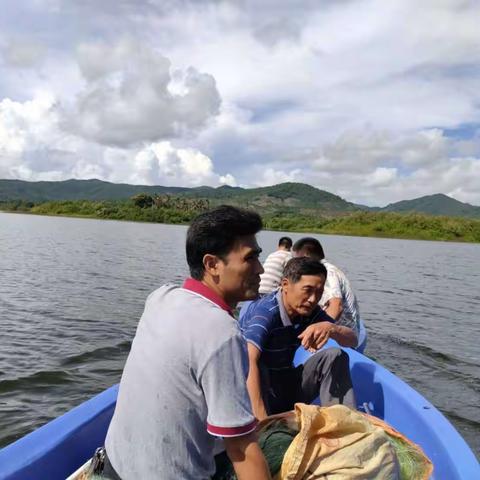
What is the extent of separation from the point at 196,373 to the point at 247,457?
36 cm

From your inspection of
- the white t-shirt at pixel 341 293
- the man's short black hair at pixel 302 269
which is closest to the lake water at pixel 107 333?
the white t-shirt at pixel 341 293

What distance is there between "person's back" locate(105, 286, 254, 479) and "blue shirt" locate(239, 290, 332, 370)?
164 centimetres

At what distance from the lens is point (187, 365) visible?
1746 millimetres

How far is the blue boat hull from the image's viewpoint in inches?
105

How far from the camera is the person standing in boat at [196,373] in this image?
5.61ft

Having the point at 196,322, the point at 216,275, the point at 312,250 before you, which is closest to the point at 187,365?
the point at 196,322

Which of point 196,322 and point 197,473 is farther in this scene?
point 197,473

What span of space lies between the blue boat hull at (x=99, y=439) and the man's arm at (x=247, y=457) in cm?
139

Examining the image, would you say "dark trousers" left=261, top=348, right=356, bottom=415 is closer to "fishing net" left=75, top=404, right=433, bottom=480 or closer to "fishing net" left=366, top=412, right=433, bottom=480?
"fishing net" left=366, top=412, right=433, bottom=480

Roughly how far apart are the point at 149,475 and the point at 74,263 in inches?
878

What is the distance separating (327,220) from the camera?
10881cm

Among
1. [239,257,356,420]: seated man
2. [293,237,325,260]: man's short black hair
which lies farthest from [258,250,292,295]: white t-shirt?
[239,257,356,420]: seated man

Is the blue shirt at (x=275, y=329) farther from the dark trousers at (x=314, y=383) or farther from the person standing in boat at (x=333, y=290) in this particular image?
the person standing in boat at (x=333, y=290)

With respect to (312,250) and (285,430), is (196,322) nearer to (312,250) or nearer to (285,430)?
(285,430)
